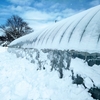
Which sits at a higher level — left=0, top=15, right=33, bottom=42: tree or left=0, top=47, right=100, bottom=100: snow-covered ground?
left=0, top=15, right=33, bottom=42: tree

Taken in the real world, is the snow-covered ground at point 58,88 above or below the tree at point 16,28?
below

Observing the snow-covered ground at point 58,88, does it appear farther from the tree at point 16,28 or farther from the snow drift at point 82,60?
the tree at point 16,28

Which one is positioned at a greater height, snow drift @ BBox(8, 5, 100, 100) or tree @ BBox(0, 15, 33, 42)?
tree @ BBox(0, 15, 33, 42)

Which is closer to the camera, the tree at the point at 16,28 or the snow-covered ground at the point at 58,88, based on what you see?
the snow-covered ground at the point at 58,88

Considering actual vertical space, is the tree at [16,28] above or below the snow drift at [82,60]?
above

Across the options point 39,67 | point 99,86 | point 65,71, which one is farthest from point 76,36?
point 39,67

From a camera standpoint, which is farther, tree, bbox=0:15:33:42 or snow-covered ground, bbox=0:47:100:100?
tree, bbox=0:15:33:42

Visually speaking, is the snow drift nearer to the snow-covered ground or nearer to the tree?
the snow-covered ground

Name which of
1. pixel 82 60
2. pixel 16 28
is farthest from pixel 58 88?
pixel 16 28

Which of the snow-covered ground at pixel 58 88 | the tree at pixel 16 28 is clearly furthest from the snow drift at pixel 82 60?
the tree at pixel 16 28

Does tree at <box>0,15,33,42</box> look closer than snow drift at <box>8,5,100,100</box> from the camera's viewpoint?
No

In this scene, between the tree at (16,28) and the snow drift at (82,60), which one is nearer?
the snow drift at (82,60)

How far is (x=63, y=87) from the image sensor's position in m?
2.61

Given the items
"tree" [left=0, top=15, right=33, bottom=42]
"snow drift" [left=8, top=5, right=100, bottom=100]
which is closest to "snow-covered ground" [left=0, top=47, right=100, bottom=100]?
"snow drift" [left=8, top=5, right=100, bottom=100]
